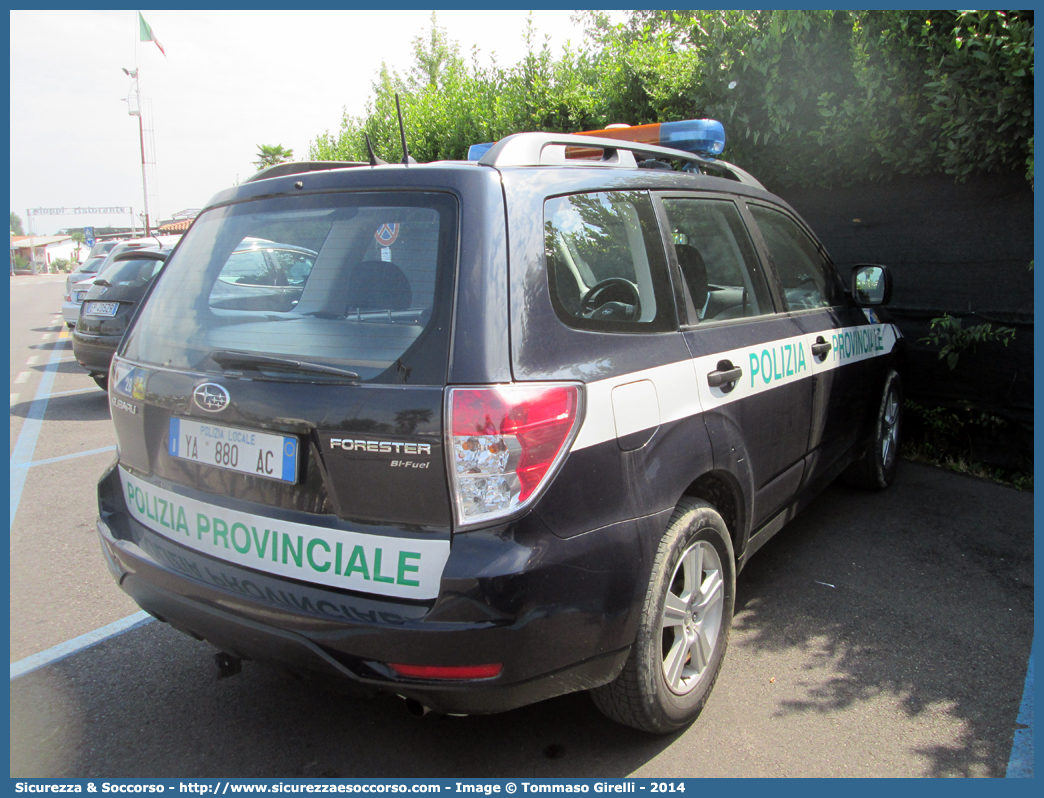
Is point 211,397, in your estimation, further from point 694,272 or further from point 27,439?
point 27,439

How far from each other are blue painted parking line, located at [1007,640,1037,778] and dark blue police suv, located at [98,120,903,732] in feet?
3.07

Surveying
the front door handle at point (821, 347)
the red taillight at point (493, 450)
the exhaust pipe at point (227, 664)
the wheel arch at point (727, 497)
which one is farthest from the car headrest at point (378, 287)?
the front door handle at point (821, 347)

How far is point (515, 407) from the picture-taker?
1.91 metres

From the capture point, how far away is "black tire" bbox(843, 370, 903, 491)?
4688 mm

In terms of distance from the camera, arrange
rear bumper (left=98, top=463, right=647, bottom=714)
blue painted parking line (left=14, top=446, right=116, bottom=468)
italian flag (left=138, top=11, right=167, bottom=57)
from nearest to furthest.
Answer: rear bumper (left=98, top=463, right=647, bottom=714)
blue painted parking line (left=14, top=446, right=116, bottom=468)
italian flag (left=138, top=11, right=167, bottom=57)

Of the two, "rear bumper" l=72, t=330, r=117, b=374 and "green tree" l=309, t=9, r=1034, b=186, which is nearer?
"green tree" l=309, t=9, r=1034, b=186

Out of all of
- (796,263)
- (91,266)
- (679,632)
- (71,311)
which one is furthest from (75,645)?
(91,266)

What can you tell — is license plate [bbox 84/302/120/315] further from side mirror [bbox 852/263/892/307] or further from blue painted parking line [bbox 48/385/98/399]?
side mirror [bbox 852/263/892/307]

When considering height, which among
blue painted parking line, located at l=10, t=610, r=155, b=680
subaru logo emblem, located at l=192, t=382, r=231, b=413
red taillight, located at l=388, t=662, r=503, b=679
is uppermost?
subaru logo emblem, located at l=192, t=382, r=231, b=413

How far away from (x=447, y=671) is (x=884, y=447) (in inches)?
153

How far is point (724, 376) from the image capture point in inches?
107

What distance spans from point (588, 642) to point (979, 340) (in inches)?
175

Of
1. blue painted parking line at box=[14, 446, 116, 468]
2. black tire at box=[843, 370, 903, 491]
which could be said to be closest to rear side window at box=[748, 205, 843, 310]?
black tire at box=[843, 370, 903, 491]
